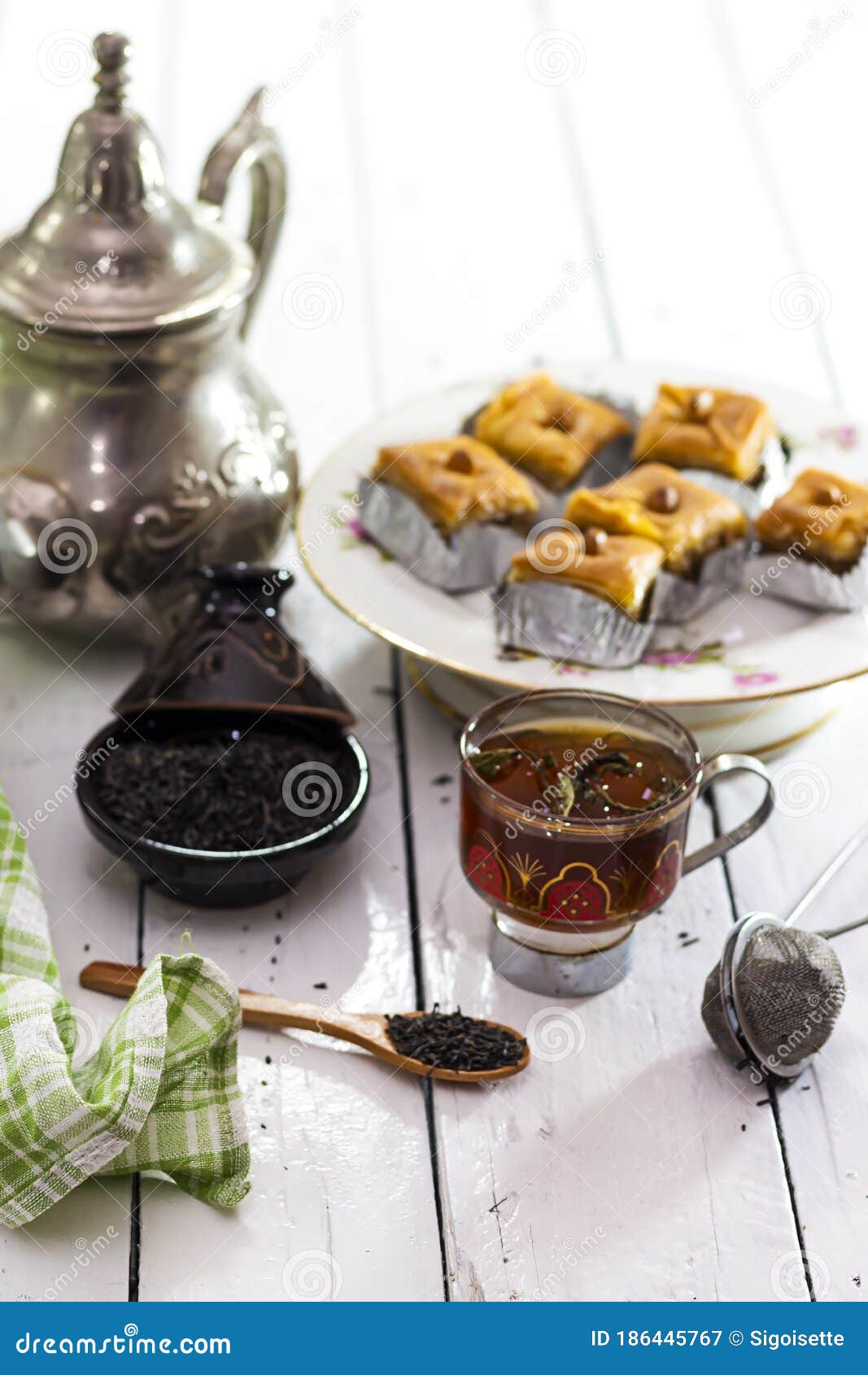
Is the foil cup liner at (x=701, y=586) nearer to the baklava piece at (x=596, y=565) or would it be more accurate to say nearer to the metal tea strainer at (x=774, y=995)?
the baklava piece at (x=596, y=565)

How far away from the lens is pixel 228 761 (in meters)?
1.30

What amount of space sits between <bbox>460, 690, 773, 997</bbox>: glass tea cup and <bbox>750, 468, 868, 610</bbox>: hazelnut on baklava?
13.7 inches

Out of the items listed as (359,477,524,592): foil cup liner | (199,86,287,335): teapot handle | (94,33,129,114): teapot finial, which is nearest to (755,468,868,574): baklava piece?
(359,477,524,592): foil cup liner

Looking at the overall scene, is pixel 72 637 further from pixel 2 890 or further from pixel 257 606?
pixel 2 890

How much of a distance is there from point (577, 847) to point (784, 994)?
0.18m

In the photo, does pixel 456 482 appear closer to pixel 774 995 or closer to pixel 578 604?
pixel 578 604

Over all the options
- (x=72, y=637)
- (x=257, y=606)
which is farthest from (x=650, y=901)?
(x=72, y=637)

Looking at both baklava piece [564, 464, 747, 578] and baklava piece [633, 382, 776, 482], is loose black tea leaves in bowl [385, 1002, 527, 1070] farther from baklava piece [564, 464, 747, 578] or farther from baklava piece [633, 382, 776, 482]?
baklava piece [633, 382, 776, 482]

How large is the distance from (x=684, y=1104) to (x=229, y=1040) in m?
0.32

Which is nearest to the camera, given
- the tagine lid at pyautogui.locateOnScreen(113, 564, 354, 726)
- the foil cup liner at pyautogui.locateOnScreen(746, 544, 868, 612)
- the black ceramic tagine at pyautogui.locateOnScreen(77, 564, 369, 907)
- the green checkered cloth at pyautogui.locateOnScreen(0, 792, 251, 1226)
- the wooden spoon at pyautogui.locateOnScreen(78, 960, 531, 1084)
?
the green checkered cloth at pyautogui.locateOnScreen(0, 792, 251, 1226)

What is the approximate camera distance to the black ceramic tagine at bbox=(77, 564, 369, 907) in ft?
3.99

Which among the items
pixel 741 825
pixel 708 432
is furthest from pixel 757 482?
pixel 741 825

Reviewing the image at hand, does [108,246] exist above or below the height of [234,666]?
A: above

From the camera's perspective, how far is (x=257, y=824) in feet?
4.11
